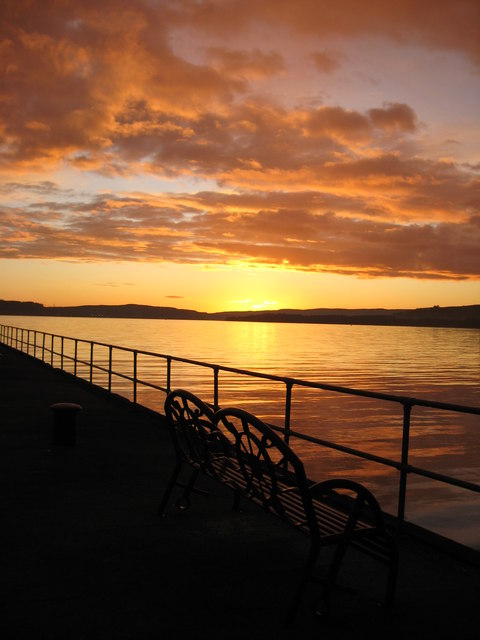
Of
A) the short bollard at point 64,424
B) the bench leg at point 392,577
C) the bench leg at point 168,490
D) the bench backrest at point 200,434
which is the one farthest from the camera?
the short bollard at point 64,424

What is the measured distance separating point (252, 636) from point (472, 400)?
3474 cm

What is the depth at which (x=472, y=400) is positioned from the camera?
3538 cm

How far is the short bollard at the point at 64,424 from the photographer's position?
27.1ft

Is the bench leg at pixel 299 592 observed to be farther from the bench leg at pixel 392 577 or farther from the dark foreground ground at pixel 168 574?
the bench leg at pixel 392 577

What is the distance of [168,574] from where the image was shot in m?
4.04

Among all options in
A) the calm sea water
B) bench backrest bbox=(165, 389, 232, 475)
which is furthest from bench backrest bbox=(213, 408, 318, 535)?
the calm sea water

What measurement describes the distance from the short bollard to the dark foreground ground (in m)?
1.54

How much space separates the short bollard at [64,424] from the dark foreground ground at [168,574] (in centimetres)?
154

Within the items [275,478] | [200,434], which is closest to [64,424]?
→ [200,434]

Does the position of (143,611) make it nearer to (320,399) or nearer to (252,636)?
A: (252,636)

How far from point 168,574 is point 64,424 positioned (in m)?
4.65

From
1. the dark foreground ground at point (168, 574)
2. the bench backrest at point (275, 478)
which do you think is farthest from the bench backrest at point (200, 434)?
the dark foreground ground at point (168, 574)

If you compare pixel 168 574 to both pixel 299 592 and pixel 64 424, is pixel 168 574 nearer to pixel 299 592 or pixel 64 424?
pixel 299 592

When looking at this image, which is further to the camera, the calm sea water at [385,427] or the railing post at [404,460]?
the calm sea water at [385,427]
